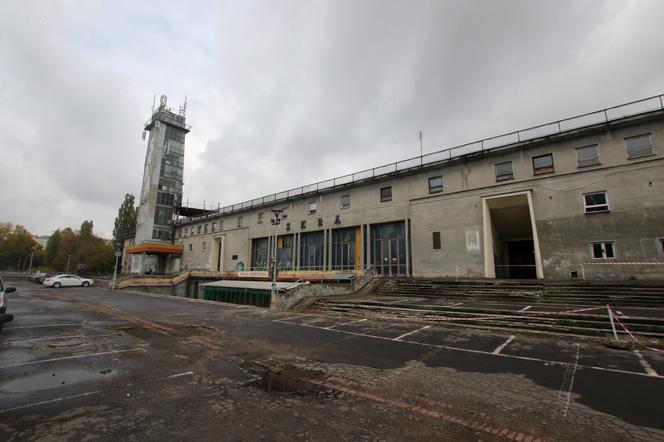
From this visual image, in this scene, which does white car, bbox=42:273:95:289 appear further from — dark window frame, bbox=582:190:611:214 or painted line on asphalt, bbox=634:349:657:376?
dark window frame, bbox=582:190:611:214

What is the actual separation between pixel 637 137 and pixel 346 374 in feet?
71.5

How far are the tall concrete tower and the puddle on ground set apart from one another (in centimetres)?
4740

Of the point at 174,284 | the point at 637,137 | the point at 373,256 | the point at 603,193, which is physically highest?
the point at 637,137

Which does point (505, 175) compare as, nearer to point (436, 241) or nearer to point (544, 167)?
point (544, 167)

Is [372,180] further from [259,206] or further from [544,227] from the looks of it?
[259,206]

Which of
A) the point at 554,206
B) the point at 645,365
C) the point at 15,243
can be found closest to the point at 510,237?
the point at 554,206

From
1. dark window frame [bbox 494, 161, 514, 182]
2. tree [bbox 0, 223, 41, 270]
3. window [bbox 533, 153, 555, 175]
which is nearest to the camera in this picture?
window [bbox 533, 153, 555, 175]

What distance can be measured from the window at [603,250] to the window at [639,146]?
5.17m

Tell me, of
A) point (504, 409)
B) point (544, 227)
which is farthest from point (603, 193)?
point (504, 409)

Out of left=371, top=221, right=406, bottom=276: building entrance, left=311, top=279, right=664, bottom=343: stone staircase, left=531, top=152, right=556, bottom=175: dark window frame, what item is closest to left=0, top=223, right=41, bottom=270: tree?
left=371, top=221, right=406, bottom=276: building entrance

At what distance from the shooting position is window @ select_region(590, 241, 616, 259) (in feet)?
54.3

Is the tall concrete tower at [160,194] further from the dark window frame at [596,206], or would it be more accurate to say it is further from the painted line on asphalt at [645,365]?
the painted line on asphalt at [645,365]

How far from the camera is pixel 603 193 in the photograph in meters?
17.2

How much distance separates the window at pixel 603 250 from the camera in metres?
16.6
